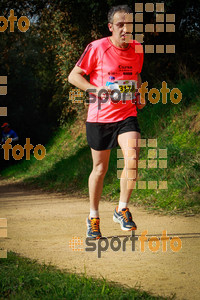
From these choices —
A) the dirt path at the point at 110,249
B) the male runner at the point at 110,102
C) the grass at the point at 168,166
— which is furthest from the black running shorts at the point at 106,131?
the grass at the point at 168,166

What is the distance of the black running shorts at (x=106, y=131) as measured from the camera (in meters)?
5.26

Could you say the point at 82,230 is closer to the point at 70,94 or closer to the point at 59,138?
the point at 70,94

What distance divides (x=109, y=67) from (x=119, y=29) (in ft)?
1.28

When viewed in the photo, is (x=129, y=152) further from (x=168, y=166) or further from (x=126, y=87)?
(x=168, y=166)

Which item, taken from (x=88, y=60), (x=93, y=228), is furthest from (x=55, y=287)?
(x=88, y=60)

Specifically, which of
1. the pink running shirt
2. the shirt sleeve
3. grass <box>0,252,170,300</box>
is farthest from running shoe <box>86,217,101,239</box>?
the shirt sleeve

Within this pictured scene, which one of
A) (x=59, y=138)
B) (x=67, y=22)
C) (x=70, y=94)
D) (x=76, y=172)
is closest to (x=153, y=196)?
(x=76, y=172)

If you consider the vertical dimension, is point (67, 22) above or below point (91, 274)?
above

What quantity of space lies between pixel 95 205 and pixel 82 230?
1000mm

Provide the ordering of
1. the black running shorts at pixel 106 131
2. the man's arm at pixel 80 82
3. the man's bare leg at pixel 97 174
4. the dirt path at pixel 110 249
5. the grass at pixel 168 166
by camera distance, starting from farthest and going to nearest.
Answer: the grass at pixel 168 166, the man's bare leg at pixel 97 174, the black running shorts at pixel 106 131, the man's arm at pixel 80 82, the dirt path at pixel 110 249

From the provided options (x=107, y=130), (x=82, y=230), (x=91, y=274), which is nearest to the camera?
(x=91, y=274)

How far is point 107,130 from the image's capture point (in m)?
5.30

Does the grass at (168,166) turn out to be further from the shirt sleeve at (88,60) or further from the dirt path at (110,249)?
the shirt sleeve at (88,60)

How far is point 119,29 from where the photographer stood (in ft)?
16.7
